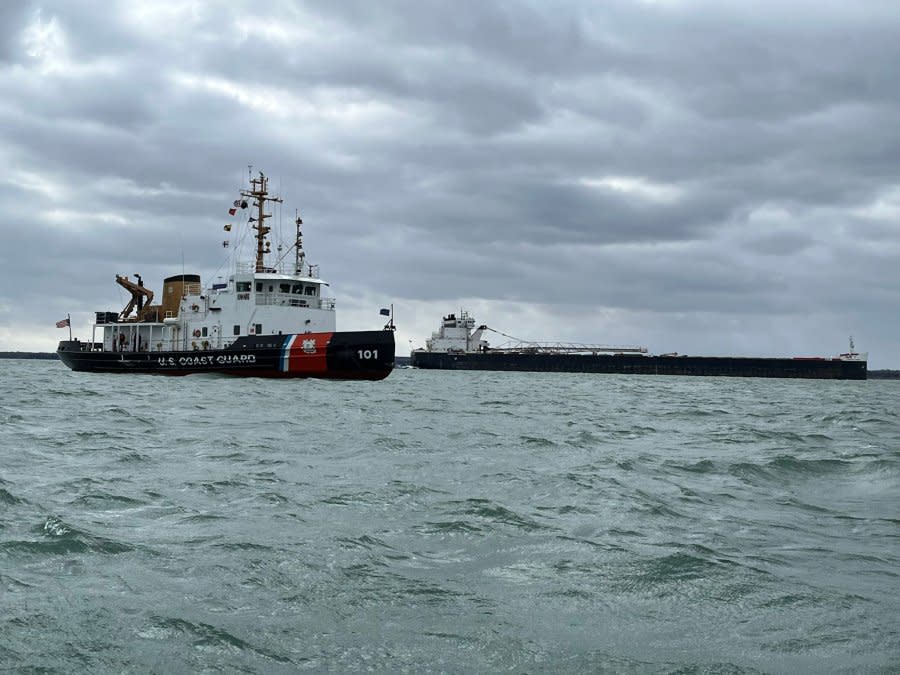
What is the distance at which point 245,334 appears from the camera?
3722 centimetres

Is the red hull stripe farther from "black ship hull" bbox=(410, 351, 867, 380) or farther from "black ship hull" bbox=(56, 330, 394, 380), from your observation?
"black ship hull" bbox=(410, 351, 867, 380)

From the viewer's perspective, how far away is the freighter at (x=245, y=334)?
34.2 meters

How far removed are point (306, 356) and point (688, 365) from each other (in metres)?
53.6

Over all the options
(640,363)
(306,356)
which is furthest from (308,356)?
(640,363)

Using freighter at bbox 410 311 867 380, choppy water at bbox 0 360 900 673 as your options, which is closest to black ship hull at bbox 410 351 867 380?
freighter at bbox 410 311 867 380

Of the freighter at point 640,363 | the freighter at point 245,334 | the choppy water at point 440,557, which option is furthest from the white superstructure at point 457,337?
the choppy water at point 440,557

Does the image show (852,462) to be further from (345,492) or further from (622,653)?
(622,653)

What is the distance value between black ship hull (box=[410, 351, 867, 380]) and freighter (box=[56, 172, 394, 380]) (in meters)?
42.4

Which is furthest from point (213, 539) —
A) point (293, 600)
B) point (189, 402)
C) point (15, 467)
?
point (189, 402)

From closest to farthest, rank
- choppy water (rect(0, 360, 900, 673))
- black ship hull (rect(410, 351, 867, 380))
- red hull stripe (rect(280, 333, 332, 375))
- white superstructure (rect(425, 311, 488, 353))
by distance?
choppy water (rect(0, 360, 900, 673)) → red hull stripe (rect(280, 333, 332, 375)) → black ship hull (rect(410, 351, 867, 380)) → white superstructure (rect(425, 311, 488, 353))

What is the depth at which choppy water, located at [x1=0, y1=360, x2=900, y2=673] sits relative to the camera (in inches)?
157

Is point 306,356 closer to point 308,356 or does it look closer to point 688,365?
point 308,356

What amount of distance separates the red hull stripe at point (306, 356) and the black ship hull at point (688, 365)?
5039 cm

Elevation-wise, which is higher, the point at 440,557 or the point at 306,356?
the point at 306,356
